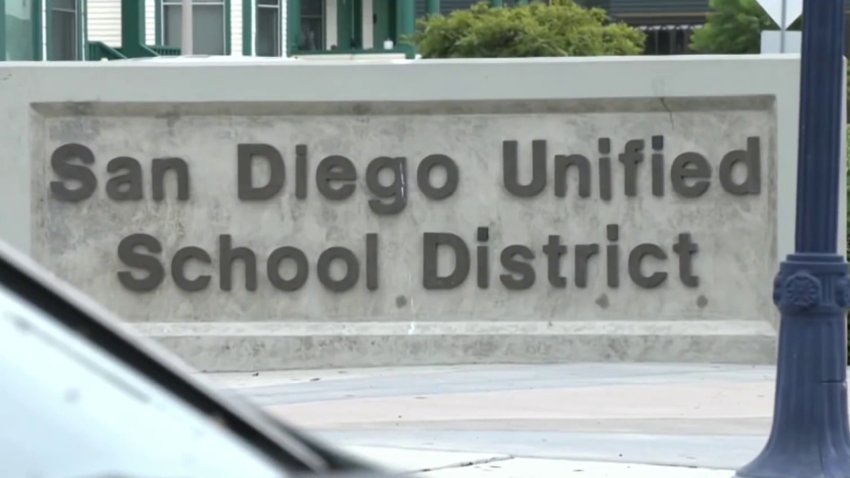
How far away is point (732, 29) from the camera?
36344mm

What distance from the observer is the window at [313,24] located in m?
38.6

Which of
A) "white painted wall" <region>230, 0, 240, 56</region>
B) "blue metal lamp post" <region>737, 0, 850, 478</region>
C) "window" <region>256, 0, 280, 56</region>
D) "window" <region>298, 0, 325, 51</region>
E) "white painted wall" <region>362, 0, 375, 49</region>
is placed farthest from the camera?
"white painted wall" <region>362, 0, 375, 49</region>

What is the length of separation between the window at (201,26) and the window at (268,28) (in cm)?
136

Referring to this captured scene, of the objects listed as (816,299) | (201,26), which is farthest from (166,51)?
(816,299)

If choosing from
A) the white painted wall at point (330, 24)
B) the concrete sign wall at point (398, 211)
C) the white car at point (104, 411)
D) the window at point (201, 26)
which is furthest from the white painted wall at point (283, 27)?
the white car at point (104, 411)

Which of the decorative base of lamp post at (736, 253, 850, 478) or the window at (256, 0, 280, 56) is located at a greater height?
the window at (256, 0, 280, 56)

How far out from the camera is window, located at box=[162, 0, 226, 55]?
33.0m

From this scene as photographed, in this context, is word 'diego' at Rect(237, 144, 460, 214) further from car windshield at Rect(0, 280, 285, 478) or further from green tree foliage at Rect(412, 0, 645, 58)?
green tree foliage at Rect(412, 0, 645, 58)

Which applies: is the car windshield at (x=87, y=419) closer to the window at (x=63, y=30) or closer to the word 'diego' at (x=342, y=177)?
the word 'diego' at (x=342, y=177)

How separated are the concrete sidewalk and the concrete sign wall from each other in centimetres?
32

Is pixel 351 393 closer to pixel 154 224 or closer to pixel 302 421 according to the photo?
pixel 302 421

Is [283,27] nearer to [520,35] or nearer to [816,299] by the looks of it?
[520,35]

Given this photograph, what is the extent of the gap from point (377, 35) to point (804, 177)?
3381 centimetres

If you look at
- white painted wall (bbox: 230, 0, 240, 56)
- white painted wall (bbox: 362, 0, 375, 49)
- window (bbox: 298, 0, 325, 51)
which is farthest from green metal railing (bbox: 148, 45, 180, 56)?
white painted wall (bbox: 362, 0, 375, 49)
